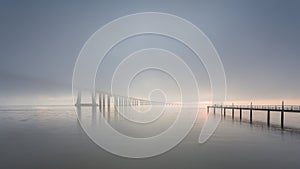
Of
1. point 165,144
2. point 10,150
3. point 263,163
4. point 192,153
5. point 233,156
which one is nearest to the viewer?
point 263,163

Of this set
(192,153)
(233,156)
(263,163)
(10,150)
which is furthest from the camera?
(10,150)

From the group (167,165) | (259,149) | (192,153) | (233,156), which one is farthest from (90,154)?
(259,149)

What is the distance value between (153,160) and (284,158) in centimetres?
1321

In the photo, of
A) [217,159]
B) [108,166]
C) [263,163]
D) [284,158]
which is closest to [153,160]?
[108,166]

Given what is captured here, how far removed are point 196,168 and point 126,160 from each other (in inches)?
261

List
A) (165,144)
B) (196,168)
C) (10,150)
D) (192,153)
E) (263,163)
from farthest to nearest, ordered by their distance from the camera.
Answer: (165,144) → (10,150) → (192,153) → (263,163) → (196,168)

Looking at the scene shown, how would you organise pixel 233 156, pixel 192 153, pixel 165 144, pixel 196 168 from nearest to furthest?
pixel 196 168 → pixel 233 156 → pixel 192 153 → pixel 165 144

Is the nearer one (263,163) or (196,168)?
(196,168)

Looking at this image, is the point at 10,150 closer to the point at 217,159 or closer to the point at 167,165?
the point at 167,165

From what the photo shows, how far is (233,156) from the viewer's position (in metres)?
24.7

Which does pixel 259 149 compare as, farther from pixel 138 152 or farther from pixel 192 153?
pixel 138 152

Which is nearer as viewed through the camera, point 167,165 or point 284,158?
point 167,165

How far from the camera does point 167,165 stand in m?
21.2

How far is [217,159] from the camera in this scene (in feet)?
77.3
